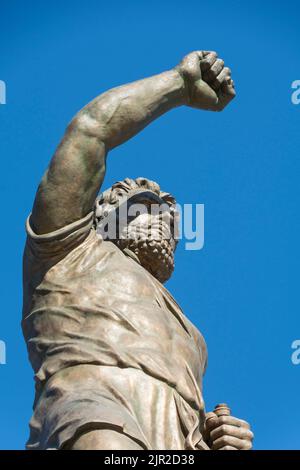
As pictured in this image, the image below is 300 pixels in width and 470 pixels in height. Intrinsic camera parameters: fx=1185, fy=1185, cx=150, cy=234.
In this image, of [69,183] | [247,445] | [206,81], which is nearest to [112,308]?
[69,183]

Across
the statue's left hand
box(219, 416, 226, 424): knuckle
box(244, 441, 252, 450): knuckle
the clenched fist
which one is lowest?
box(244, 441, 252, 450): knuckle

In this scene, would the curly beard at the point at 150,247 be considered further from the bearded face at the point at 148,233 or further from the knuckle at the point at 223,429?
the knuckle at the point at 223,429

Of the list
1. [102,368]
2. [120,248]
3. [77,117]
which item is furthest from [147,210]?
[102,368]

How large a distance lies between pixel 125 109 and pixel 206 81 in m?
1.31

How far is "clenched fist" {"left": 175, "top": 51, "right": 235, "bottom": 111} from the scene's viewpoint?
11766mm

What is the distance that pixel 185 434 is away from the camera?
372 inches

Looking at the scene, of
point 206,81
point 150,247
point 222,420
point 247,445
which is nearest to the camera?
point 247,445

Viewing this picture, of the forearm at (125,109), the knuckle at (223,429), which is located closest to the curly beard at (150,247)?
the forearm at (125,109)

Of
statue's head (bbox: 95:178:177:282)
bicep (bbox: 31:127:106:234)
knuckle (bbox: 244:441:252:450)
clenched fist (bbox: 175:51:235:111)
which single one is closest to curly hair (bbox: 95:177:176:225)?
statue's head (bbox: 95:178:177:282)

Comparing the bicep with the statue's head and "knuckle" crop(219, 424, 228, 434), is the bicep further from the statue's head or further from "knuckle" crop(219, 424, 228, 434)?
"knuckle" crop(219, 424, 228, 434)

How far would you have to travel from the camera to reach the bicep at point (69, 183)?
1067 cm

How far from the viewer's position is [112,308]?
10.1 meters

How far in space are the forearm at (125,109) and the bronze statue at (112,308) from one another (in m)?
0.01

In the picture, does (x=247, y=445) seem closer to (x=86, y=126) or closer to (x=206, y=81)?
(x=86, y=126)
